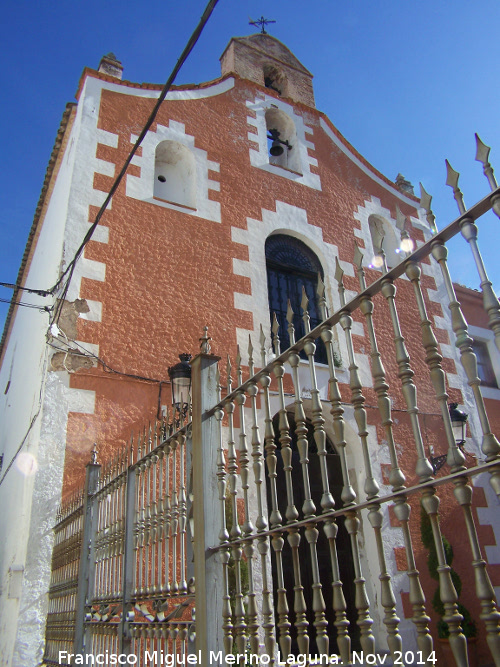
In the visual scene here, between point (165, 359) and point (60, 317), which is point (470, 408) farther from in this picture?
point (60, 317)

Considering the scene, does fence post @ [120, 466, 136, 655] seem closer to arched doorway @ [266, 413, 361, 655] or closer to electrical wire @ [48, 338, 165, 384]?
electrical wire @ [48, 338, 165, 384]

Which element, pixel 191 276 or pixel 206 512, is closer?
pixel 206 512

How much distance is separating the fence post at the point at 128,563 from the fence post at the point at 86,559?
864 millimetres

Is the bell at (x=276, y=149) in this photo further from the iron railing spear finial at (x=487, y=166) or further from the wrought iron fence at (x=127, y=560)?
the iron railing spear finial at (x=487, y=166)

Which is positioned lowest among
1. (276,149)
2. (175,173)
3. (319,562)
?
(319,562)

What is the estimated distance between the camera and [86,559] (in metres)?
4.36

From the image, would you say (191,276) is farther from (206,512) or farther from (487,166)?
(487,166)

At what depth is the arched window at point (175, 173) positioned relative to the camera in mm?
7906

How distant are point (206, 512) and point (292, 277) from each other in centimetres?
574

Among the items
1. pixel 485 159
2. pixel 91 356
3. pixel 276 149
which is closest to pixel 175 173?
pixel 276 149

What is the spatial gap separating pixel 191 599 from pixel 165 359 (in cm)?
378

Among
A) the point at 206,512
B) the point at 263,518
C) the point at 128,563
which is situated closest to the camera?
the point at 263,518

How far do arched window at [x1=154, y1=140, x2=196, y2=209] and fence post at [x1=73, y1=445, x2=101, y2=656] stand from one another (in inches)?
172

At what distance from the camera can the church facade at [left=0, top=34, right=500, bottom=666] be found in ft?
18.7
